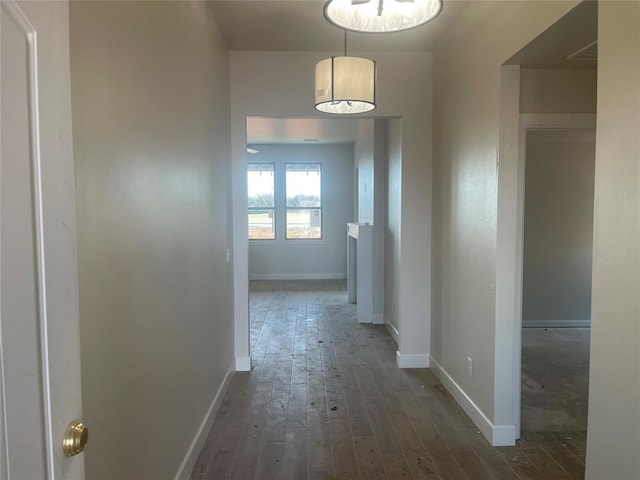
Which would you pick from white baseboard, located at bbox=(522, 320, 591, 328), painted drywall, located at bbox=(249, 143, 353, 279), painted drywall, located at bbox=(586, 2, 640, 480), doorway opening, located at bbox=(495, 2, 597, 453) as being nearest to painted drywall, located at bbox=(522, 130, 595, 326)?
white baseboard, located at bbox=(522, 320, 591, 328)

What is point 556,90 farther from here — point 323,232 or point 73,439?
point 323,232

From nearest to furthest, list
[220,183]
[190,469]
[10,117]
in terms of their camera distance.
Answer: [10,117], [190,469], [220,183]

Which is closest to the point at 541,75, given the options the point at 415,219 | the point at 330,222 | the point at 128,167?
the point at 415,219

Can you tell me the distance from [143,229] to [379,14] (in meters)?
1.27

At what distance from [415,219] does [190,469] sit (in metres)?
2.56

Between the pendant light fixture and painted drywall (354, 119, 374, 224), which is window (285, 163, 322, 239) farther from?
the pendant light fixture

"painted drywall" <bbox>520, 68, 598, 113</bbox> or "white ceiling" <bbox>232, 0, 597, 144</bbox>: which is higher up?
"white ceiling" <bbox>232, 0, 597, 144</bbox>

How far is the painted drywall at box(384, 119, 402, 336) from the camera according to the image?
455 cm

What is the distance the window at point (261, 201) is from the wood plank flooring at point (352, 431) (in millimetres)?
4799

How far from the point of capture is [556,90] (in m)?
2.69

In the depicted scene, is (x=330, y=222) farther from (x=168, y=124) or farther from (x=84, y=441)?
(x=84, y=441)

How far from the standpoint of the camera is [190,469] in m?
2.28

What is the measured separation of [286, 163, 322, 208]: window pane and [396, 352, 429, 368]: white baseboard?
547 cm

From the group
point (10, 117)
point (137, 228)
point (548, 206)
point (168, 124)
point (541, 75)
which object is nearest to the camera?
point (10, 117)
